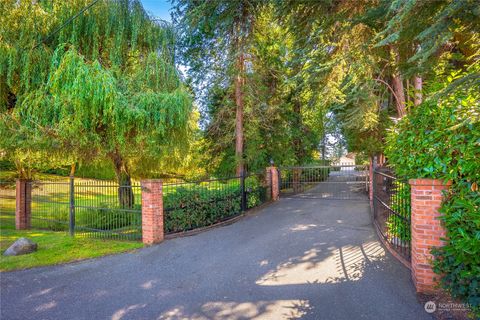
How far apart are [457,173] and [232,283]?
3.30 meters

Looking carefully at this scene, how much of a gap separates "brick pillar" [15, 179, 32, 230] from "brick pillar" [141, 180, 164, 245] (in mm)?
5236

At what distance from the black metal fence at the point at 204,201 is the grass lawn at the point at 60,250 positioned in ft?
3.60

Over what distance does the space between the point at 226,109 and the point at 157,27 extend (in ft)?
13.7

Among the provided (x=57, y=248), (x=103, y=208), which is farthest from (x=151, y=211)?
(x=57, y=248)

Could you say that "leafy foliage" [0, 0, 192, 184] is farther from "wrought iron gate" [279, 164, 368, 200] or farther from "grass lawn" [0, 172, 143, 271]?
"wrought iron gate" [279, 164, 368, 200]

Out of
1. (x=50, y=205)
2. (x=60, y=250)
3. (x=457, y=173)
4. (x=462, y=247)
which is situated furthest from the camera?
(x=50, y=205)

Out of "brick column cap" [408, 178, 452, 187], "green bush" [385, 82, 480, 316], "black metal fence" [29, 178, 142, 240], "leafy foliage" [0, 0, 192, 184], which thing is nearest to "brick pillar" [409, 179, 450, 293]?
"brick column cap" [408, 178, 452, 187]

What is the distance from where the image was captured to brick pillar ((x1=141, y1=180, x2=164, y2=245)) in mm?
6430

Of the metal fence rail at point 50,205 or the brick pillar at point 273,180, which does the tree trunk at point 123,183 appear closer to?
the metal fence rail at point 50,205

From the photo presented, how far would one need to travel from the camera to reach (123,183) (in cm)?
944

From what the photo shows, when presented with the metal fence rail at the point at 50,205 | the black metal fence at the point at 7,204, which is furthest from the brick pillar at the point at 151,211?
the black metal fence at the point at 7,204

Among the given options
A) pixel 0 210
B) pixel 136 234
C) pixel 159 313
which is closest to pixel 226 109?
pixel 136 234

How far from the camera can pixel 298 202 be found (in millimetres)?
10859

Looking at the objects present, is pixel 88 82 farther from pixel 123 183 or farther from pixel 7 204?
pixel 7 204
